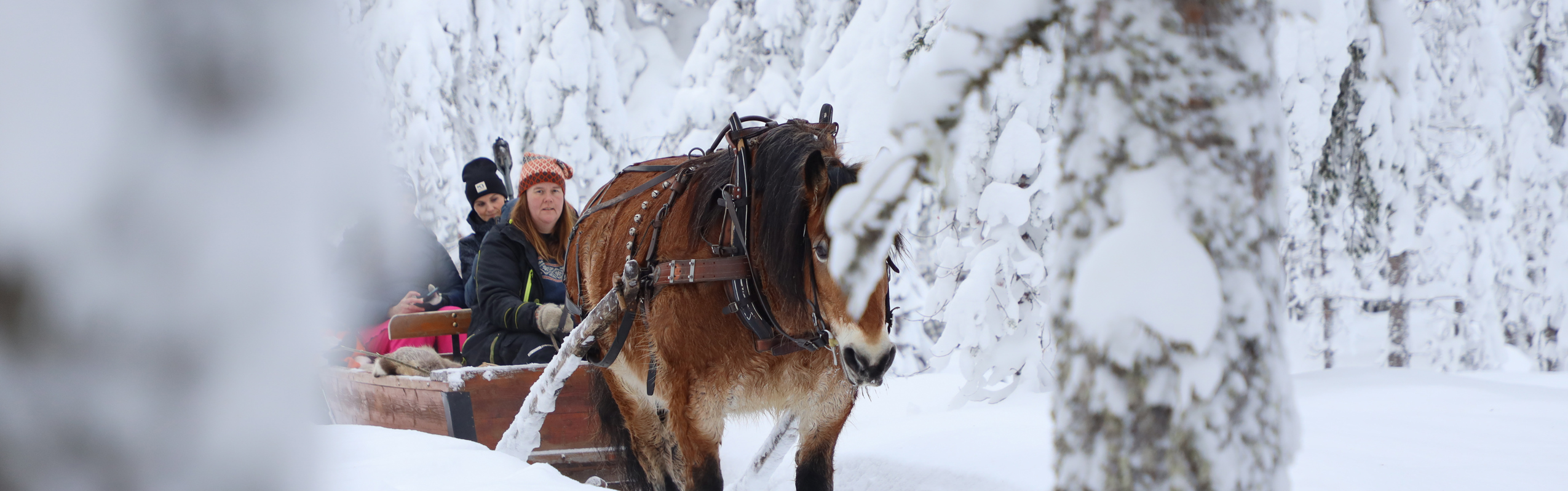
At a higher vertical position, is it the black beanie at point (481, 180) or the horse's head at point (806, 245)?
the black beanie at point (481, 180)

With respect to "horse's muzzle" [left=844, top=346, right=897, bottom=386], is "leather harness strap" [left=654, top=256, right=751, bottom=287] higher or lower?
higher

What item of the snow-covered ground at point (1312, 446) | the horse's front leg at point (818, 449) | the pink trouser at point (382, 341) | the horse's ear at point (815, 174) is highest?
the horse's ear at point (815, 174)

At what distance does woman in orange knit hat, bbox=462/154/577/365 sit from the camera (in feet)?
15.3

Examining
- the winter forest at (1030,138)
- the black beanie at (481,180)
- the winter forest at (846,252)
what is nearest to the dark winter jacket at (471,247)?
the black beanie at (481,180)

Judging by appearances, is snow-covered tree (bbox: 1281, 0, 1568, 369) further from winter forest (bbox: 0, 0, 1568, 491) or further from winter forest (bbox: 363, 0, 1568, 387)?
winter forest (bbox: 0, 0, 1568, 491)

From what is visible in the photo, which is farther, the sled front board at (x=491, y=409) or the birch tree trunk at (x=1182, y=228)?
the sled front board at (x=491, y=409)

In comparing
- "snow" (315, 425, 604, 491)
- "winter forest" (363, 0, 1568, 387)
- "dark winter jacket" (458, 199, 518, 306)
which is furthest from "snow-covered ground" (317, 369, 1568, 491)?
"dark winter jacket" (458, 199, 518, 306)

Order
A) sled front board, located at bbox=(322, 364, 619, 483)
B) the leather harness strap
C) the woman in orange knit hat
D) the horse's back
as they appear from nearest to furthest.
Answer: the leather harness strap, the horse's back, sled front board, located at bbox=(322, 364, 619, 483), the woman in orange knit hat

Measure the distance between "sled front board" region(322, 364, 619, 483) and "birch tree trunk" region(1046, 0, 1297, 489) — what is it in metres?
2.87

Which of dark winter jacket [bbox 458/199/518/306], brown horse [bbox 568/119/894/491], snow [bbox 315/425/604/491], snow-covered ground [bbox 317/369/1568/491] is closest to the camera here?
snow [bbox 315/425/604/491]

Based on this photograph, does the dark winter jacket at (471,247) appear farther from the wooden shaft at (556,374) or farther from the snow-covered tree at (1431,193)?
the snow-covered tree at (1431,193)

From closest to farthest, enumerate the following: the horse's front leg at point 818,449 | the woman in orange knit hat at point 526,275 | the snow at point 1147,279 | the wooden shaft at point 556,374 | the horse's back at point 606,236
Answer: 1. the snow at point 1147,279
2. the horse's front leg at point 818,449
3. the wooden shaft at point 556,374
4. the horse's back at point 606,236
5. the woman in orange knit hat at point 526,275

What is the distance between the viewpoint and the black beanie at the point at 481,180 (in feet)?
19.4

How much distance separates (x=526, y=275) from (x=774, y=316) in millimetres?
2497
